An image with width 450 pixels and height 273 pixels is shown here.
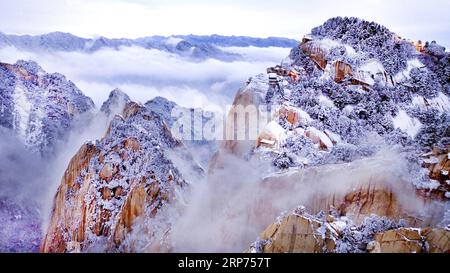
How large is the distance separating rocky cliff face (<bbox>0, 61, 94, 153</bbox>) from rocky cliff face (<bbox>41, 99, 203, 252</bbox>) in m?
0.92

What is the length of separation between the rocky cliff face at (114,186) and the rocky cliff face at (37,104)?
919 mm

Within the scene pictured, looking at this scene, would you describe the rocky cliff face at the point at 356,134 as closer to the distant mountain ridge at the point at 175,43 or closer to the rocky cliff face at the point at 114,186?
the distant mountain ridge at the point at 175,43

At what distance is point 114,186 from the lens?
8359 millimetres

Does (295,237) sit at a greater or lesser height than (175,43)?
lesser

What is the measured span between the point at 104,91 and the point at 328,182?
10.4 ft

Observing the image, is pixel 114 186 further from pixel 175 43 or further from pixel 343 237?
pixel 343 237

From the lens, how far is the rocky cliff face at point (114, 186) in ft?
23.1

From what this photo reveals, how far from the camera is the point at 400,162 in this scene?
13.4ft

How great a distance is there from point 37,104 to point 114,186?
2.03m

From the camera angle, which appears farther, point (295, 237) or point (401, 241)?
point (295, 237)

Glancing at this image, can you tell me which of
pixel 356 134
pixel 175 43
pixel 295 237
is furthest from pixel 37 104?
pixel 295 237

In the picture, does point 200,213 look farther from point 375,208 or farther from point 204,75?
point 375,208

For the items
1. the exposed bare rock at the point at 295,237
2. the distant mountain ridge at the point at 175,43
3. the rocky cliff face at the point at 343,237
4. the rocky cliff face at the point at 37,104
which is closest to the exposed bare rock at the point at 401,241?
the rocky cliff face at the point at 343,237

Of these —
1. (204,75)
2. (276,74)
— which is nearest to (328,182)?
(204,75)
